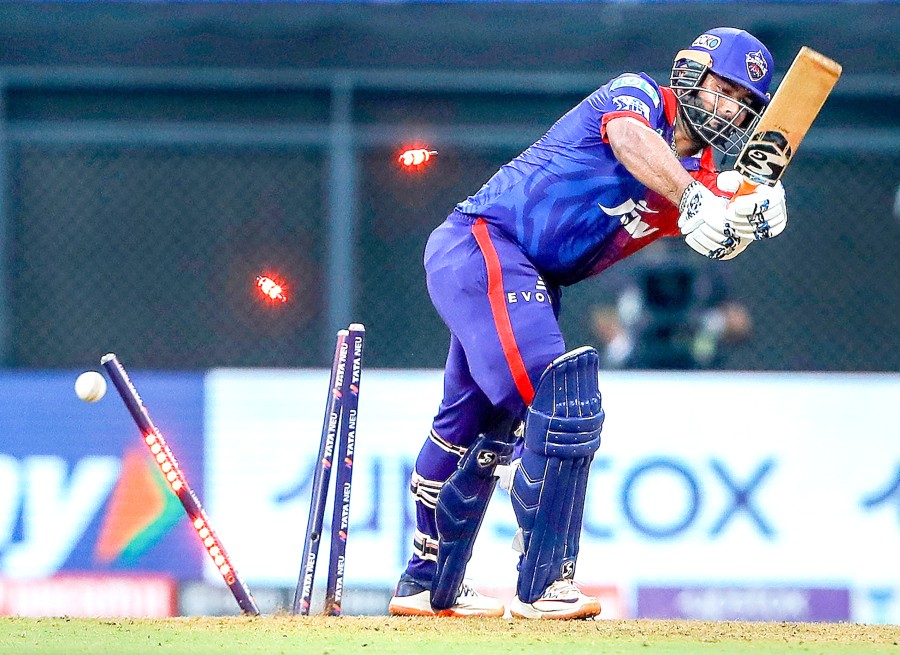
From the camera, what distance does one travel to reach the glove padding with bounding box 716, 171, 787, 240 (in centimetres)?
421

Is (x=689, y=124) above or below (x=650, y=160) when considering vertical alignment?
above

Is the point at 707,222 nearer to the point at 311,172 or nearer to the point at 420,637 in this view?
Answer: the point at 420,637

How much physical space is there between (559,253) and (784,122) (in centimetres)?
75

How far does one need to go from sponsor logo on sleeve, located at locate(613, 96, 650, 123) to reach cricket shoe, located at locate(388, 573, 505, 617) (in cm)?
160

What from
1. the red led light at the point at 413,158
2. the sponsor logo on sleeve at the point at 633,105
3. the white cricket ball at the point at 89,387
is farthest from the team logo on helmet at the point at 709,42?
the white cricket ball at the point at 89,387

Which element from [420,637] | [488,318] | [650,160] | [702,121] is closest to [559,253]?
[488,318]

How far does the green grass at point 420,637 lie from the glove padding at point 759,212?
1.09 m

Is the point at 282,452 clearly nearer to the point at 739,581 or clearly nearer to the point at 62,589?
the point at 62,589

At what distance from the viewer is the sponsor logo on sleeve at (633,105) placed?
14.5ft

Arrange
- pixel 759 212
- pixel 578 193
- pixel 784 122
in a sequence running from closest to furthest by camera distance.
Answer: pixel 759 212
pixel 784 122
pixel 578 193

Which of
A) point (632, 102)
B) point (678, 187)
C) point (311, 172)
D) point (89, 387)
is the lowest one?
point (89, 387)

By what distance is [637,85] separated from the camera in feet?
14.8

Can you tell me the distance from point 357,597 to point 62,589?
47.5 inches

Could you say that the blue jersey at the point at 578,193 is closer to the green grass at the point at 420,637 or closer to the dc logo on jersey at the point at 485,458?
the dc logo on jersey at the point at 485,458
